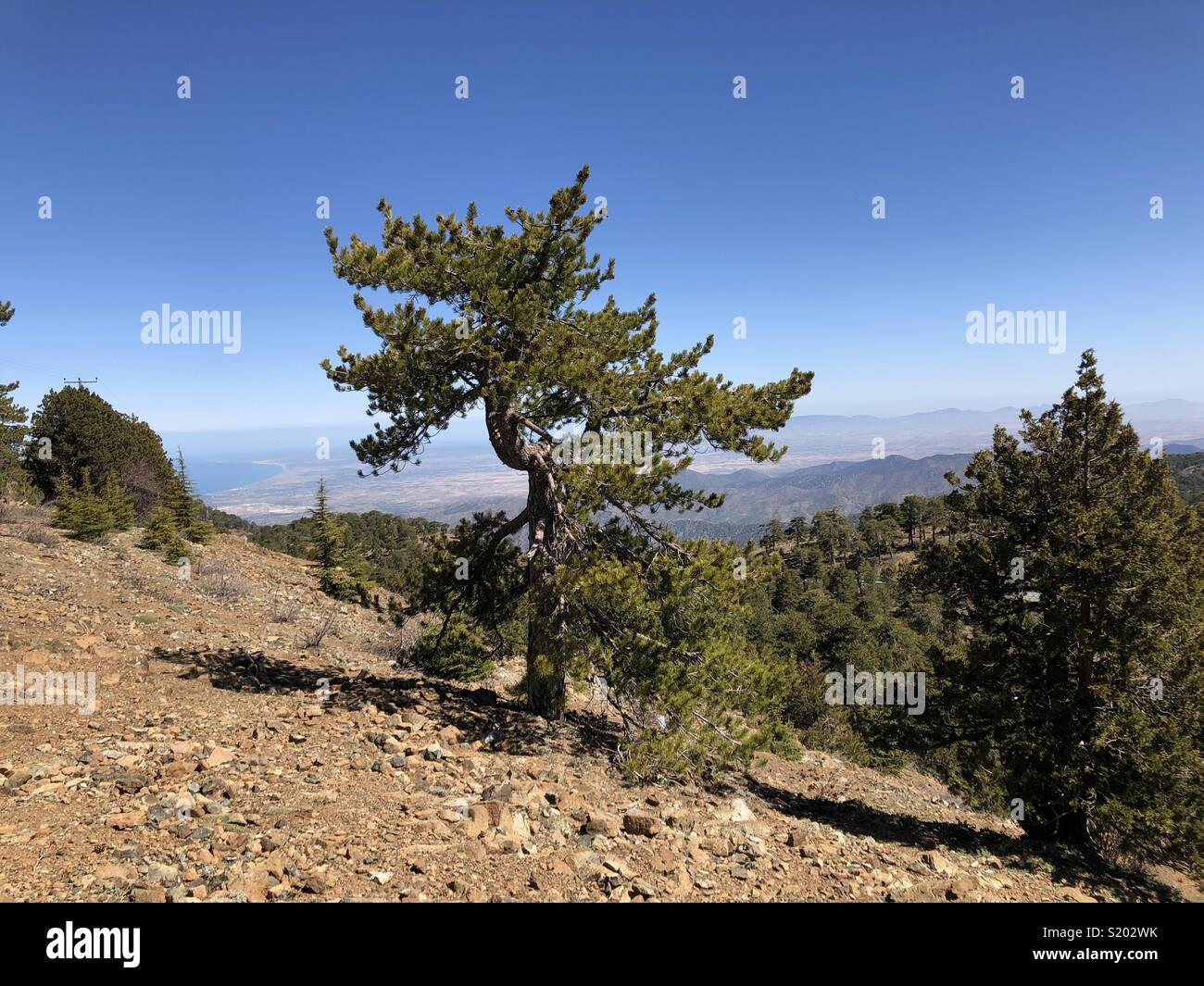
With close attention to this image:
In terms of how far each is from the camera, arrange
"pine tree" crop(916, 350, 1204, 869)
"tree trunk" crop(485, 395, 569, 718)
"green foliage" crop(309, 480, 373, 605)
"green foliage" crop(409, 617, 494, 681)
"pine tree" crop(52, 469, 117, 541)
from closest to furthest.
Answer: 1. "pine tree" crop(916, 350, 1204, 869)
2. "tree trunk" crop(485, 395, 569, 718)
3. "green foliage" crop(409, 617, 494, 681)
4. "pine tree" crop(52, 469, 117, 541)
5. "green foliage" crop(309, 480, 373, 605)

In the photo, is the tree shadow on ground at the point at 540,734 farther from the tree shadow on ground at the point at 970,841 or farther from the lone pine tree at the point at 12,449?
the lone pine tree at the point at 12,449

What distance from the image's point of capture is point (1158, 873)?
36.4 ft

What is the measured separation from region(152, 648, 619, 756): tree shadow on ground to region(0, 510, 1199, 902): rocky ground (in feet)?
0.19

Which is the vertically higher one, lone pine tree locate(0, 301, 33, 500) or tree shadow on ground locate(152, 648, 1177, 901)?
lone pine tree locate(0, 301, 33, 500)

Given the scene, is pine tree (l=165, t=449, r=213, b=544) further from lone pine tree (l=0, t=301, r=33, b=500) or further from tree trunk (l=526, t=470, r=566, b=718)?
tree trunk (l=526, t=470, r=566, b=718)

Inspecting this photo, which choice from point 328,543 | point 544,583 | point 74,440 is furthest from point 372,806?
point 74,440

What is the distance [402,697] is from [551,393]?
6.07 metres

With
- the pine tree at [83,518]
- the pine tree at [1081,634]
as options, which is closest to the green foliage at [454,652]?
the pine tree at [1081,634]

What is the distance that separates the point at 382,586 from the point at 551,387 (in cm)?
3416

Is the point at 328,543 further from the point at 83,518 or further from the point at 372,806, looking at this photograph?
the point at 372,806

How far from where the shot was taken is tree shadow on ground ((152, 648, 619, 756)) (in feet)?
29.7

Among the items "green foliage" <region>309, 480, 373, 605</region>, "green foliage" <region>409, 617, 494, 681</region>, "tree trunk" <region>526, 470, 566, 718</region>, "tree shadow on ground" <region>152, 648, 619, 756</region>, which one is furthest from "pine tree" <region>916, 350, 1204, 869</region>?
"green foliage" <region>309, 480, 373, 605</region>
